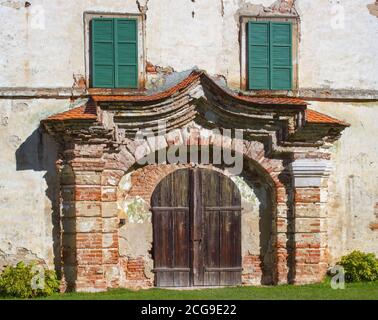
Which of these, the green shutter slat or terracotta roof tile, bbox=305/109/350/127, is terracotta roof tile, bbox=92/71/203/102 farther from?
terracotta roof tile, bbox=305/109/350/127

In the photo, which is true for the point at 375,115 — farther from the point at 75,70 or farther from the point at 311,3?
the point at 75,70

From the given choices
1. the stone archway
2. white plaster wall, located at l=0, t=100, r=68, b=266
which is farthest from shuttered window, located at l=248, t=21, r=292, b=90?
white plaster wall, located at l=0, t=100, r=68, b=266

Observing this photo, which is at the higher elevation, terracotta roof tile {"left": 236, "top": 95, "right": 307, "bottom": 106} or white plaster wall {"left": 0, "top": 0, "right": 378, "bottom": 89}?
white plaster wall {"left": 0, "top": 0, "right": 378, "bottom": 89}

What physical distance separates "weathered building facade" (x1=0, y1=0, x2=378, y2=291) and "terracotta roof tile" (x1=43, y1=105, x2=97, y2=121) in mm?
130

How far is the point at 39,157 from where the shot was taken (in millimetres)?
16219

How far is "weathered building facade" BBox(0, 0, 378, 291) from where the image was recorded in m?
15.9

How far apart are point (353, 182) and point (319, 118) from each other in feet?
5.22

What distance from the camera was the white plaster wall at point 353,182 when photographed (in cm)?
1692

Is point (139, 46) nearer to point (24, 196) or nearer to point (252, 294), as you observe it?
point (24, 196)

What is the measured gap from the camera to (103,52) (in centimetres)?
1652

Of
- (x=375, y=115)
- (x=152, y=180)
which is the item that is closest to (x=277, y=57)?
(x=375, y=115)

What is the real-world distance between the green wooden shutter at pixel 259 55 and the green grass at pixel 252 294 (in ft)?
12.1

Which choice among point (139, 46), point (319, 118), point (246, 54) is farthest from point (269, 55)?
point (139, 46)

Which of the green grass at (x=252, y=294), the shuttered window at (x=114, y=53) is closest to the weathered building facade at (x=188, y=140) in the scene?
the shuttered window at (x=114, y=53)
